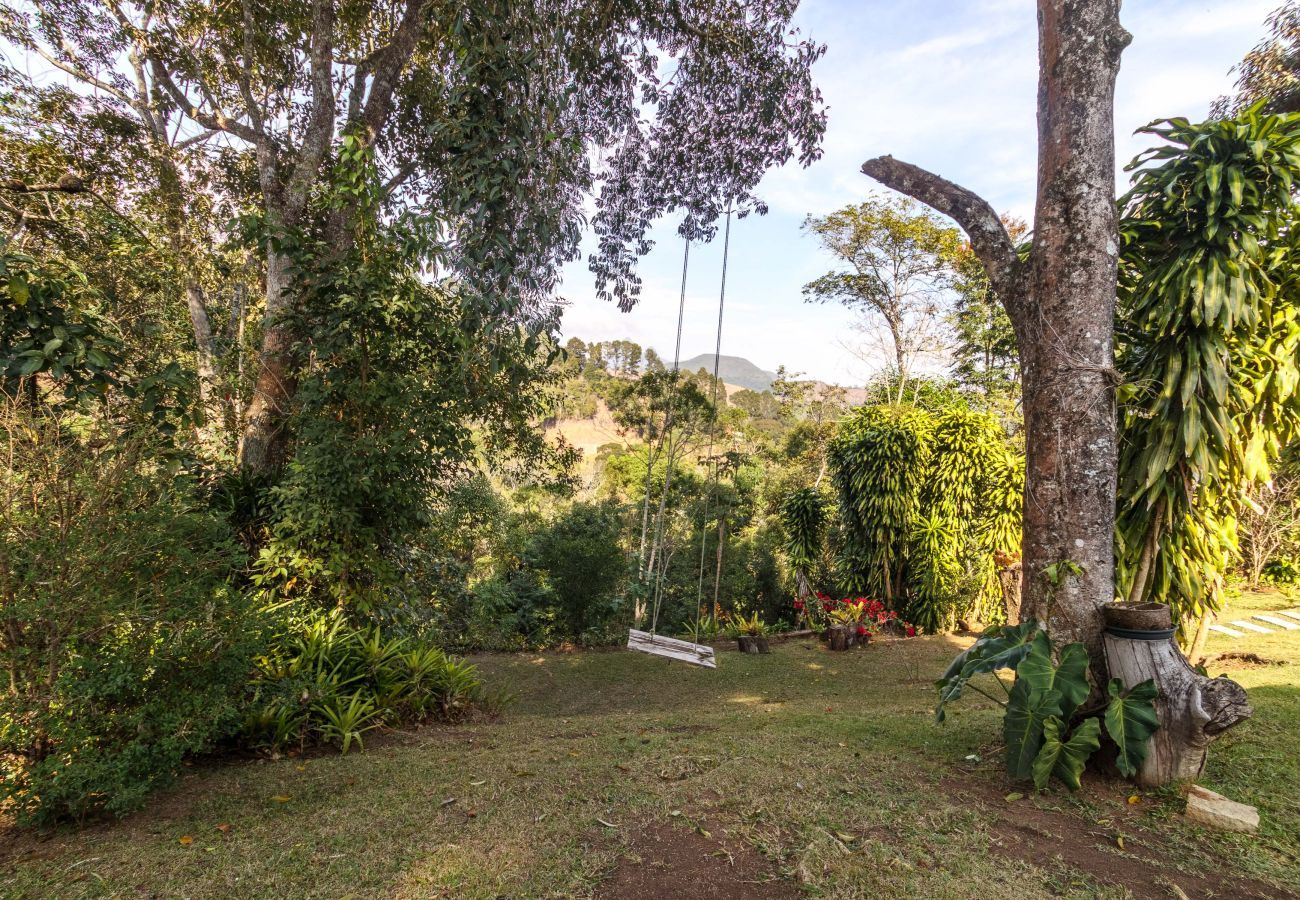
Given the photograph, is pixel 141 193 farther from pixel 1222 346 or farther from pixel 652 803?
pixel 1222 346

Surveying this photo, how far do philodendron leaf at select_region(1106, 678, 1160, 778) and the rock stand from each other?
0.18m

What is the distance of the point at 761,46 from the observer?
514cm

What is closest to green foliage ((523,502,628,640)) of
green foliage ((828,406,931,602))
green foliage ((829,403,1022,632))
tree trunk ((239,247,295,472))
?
green foliage ((828,406,931,602))

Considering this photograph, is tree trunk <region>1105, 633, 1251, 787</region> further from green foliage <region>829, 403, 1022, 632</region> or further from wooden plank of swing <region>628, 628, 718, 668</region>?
green foliage <region>829, 403, 1022, 632</region>

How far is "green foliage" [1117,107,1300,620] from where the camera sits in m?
2.68

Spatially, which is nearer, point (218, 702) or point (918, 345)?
point (218, 702)

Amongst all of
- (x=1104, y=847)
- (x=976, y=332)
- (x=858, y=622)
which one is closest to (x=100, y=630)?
(x=1104, y=847)

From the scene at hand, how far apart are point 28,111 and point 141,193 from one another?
997 mm

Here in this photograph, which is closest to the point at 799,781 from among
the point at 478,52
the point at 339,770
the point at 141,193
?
the point at 339,770

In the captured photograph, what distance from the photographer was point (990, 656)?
8.54ft

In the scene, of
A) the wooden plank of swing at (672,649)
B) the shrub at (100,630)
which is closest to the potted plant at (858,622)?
the wooden plank of swing at (672,649)

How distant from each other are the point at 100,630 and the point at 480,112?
2.75 meters

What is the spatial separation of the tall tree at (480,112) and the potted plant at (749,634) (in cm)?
431

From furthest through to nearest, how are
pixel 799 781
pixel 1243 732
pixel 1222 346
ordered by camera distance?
pixel 1243 732 → pixel 1222 346 → pixel 799 781
